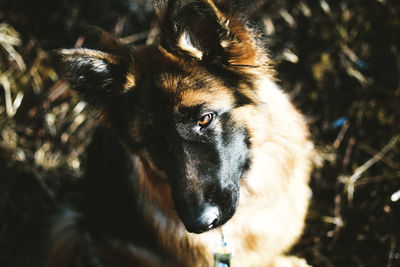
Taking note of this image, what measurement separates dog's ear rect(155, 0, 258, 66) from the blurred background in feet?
5.39

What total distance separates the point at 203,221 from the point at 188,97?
0.77 meters

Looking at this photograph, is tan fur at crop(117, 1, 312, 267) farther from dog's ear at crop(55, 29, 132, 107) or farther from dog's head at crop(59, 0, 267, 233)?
dog's ear at crop(55, 29, 132, 107)

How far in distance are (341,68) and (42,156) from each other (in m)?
3.69

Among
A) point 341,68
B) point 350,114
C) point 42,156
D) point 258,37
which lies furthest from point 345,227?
point 42,156

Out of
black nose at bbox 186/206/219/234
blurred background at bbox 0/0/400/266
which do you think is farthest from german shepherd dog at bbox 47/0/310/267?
blurred background at bbox 0/0/400/266

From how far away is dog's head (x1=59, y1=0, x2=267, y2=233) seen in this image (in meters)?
2.11

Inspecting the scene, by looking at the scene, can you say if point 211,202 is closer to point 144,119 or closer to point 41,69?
point 144,119

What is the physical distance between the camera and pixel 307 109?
4098 millimetres

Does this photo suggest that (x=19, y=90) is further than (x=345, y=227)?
Yes

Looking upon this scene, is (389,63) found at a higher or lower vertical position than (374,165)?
higher

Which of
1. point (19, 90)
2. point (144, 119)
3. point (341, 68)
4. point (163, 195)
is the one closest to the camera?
point (144, 119)

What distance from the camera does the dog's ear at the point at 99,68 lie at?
2.09m

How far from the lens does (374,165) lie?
359 cm

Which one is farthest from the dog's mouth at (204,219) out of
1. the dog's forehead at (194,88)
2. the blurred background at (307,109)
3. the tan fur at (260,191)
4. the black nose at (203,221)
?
the blurred background at (307,109)
